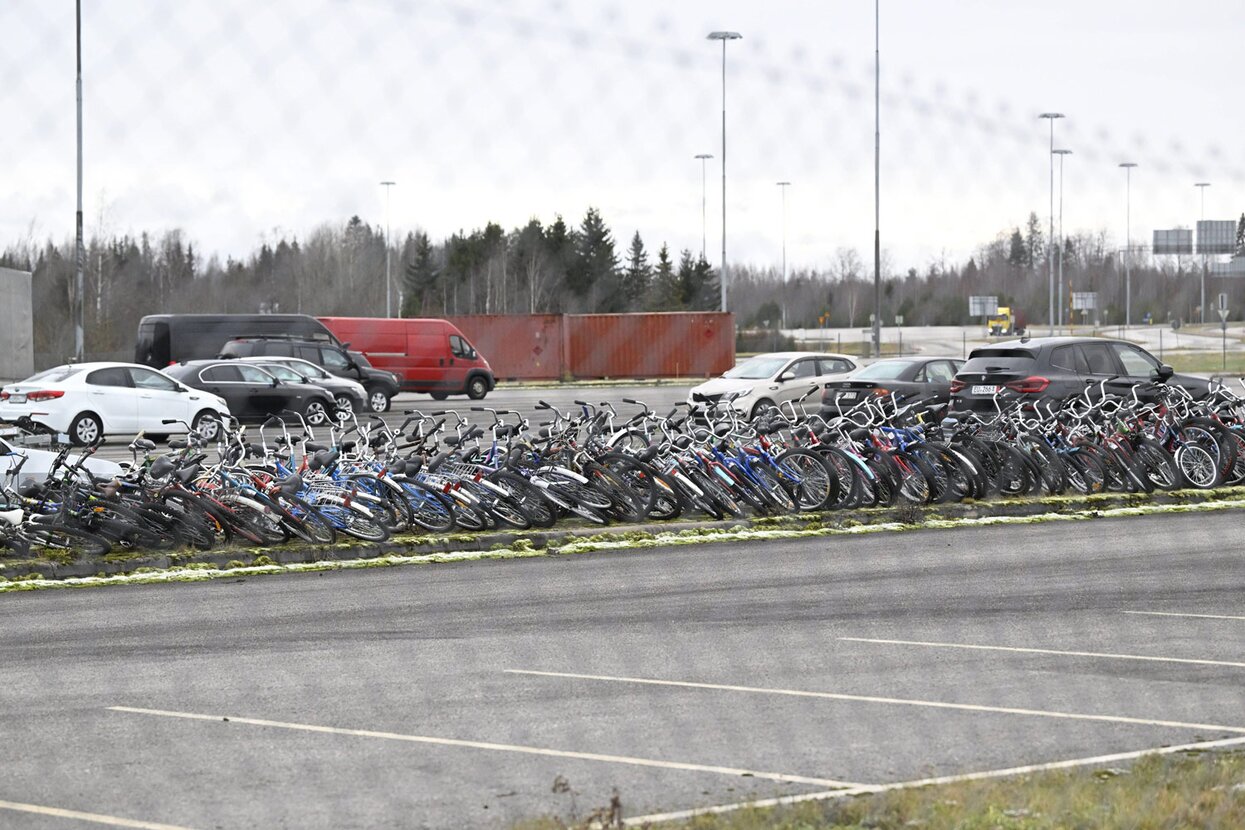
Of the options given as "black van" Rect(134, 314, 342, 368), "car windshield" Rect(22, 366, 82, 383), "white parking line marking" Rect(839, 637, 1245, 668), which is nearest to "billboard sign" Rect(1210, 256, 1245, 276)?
"white parking line marking" Rect(839, 637, 1245, 668)

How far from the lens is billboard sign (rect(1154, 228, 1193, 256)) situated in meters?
7.15

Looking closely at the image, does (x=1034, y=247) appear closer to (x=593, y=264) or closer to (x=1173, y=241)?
(x=1173, y=241)

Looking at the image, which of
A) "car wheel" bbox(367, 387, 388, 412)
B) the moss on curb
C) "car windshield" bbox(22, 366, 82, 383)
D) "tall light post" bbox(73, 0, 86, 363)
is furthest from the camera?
"car wheel" bbox(367, 387, 388, 412)

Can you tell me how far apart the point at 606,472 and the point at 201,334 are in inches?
868

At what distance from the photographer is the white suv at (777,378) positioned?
2894cm

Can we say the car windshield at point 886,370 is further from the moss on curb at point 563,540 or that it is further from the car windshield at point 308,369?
the car windshield at point 308,369

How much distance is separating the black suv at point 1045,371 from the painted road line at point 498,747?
50.3ft

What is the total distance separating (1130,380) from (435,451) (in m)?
11.1

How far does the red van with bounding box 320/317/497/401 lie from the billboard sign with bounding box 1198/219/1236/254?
30670 millimetres

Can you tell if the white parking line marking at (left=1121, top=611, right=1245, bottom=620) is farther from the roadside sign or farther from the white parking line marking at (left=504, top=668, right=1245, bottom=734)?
the white parking line marking at (left=504, top=668, right=1245, bottom=734)

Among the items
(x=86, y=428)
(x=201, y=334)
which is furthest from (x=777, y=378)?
(x=201, y=334)

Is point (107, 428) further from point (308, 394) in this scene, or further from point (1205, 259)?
point (1205, 259)

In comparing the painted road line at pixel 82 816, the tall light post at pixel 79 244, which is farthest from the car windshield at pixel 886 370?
the painted road line at pixel 82 816

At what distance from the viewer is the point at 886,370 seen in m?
25.3
